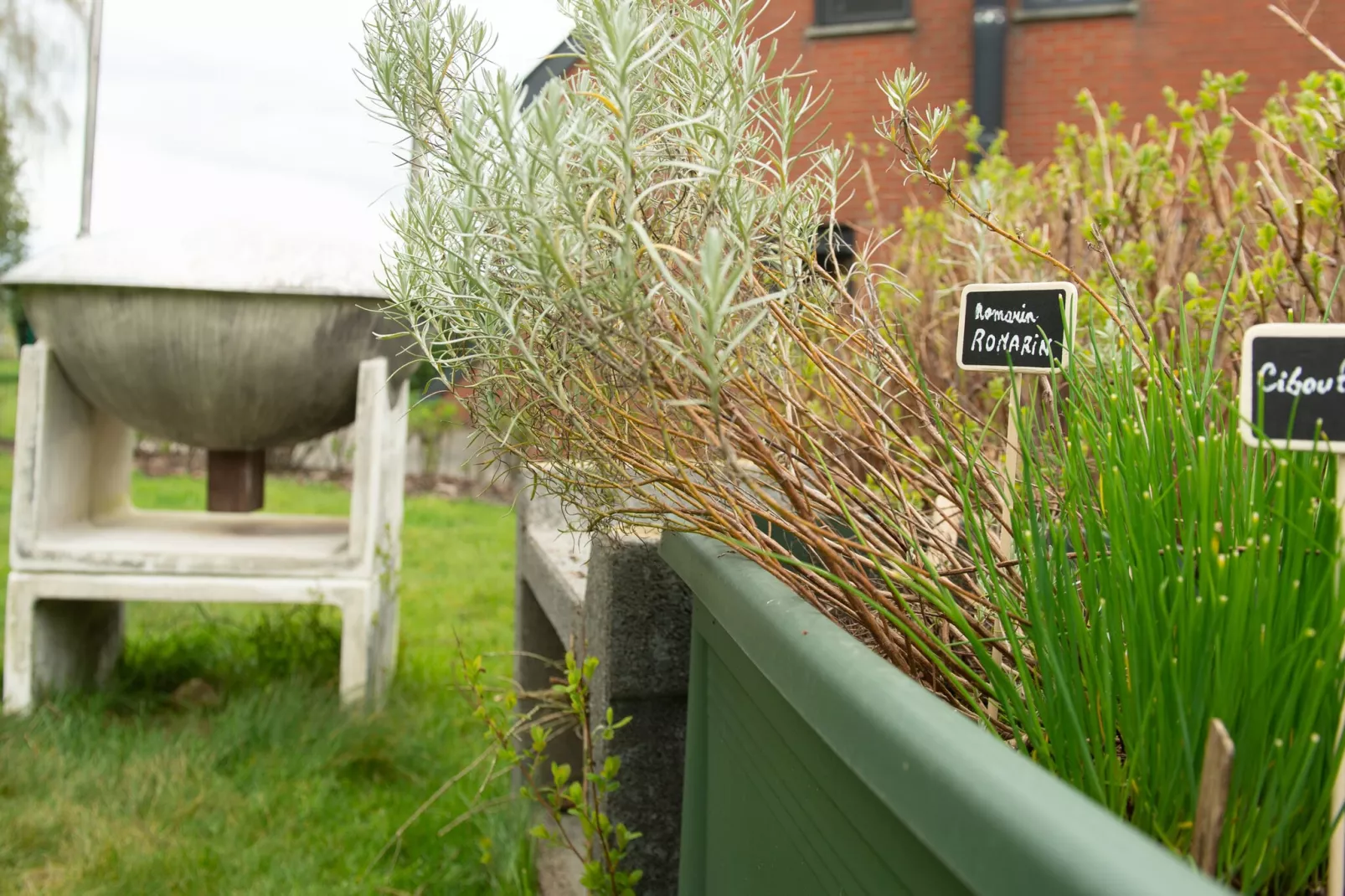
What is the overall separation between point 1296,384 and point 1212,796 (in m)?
0.31

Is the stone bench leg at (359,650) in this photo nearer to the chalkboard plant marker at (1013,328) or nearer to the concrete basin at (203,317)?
the concrete basin at (203,317)

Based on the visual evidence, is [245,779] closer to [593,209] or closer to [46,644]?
[46,644]

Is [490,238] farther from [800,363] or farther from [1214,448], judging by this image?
[1214,448]

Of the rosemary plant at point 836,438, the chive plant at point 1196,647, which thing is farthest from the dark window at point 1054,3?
the chive plant at point 1196,647

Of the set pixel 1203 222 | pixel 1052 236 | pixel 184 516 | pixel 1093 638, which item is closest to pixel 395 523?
pixel 184 516

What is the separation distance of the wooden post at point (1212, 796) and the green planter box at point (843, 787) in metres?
0.08

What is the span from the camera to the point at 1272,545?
2.16ft

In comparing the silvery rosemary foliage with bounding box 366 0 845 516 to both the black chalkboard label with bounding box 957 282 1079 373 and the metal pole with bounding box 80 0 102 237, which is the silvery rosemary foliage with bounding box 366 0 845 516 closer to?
the black chalkboard label with bounding box 957 282 1079 373

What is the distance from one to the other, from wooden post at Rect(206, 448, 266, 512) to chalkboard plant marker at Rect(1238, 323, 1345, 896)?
3.02m

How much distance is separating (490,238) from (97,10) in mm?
3652

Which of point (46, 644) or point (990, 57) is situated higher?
point (990, 57)

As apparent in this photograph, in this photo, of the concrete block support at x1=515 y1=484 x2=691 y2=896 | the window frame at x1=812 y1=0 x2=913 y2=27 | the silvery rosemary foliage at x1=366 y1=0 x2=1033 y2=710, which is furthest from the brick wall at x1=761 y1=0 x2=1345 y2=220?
the silvery rosemary foliage at x1=366 y1=0 x2=1033 y2=710

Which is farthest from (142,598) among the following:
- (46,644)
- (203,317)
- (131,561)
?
(203,317)

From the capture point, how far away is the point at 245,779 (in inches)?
94.7
